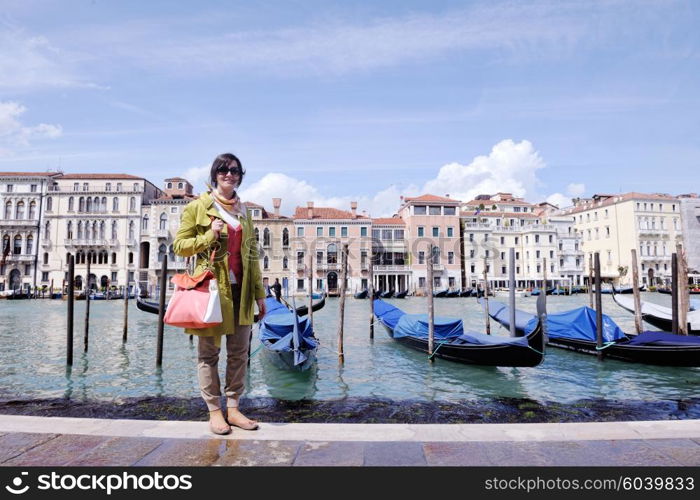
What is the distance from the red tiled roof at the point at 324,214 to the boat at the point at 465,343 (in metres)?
25.8

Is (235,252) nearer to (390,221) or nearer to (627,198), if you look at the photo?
(390,221)

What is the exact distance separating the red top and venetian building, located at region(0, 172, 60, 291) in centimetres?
4022

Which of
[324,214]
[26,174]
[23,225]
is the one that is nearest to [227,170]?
[324,214]

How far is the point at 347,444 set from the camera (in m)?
2.26

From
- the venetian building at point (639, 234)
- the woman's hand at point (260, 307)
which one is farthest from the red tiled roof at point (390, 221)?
the woman's hand at point (260, 307)

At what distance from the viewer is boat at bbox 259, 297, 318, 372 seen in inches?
273

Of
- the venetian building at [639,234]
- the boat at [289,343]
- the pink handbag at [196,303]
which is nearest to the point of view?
the pink handbag at [196,303]

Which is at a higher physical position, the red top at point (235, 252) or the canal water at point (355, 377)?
the red top at point (235, 252)

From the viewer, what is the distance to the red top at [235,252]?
2.68 metres

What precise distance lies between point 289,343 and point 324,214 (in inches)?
1189

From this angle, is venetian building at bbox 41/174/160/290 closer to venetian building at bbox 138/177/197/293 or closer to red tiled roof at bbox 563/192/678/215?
venetian building at bbox 138/177/197/293

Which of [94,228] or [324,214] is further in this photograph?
[324,214]

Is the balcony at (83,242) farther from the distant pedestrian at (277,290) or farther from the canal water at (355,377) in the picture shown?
the canal water at (355,377)

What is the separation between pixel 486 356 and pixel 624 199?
43.3 m
